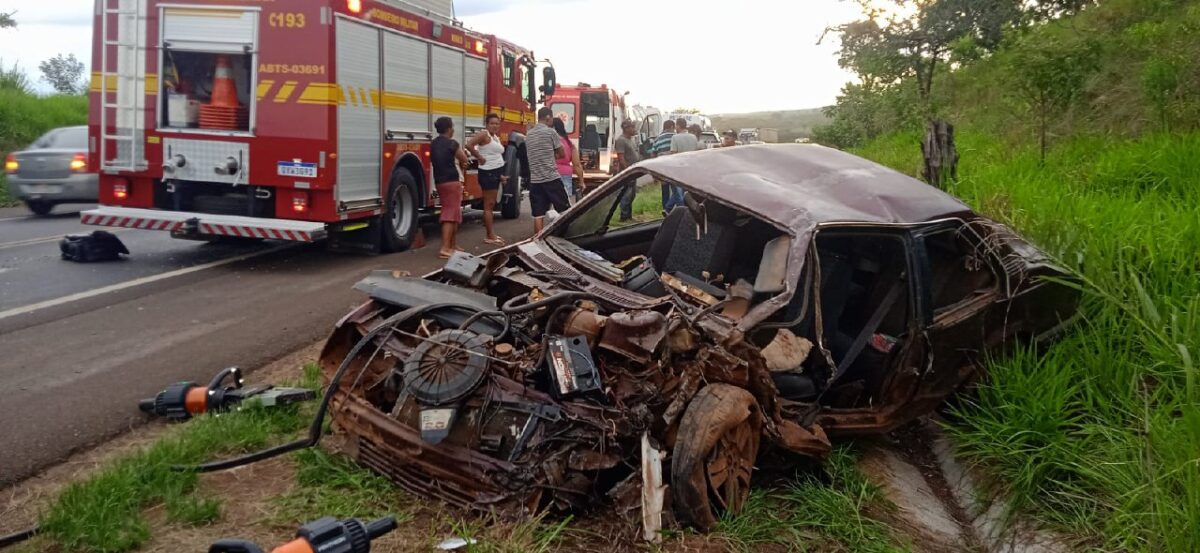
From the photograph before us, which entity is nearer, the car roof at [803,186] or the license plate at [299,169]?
the car roof at [803,186]

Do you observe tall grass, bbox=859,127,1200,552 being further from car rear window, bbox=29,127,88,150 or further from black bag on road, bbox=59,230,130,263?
car rear window, bbox=29,127,88,150

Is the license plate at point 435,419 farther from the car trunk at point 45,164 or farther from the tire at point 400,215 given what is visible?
the car trunk at point 45,164

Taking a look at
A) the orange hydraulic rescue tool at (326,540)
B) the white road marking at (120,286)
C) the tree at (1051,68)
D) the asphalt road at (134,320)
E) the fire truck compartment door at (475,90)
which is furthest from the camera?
the fire truck compartment door at (475,90)

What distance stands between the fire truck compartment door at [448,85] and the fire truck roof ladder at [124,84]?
3.46 m

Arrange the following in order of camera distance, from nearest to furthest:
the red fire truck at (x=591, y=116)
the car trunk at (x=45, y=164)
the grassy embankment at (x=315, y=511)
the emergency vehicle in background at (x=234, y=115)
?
the grassy embankment at (x=315, y=511), the emergency vehicle in background at (x=234, y=115), the car trunk at (x=45, y=164), the red fire truck at (x=591, y=116)

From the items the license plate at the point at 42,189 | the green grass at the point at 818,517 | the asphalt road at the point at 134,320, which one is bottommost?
the green grass at the point at 818,517

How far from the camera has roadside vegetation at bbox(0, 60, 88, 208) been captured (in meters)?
20.0

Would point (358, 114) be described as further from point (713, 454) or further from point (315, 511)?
point (713, 454)

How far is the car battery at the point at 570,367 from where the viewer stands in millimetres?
3529

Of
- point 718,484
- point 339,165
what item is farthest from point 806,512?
point 339,165

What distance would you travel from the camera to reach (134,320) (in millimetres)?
6938

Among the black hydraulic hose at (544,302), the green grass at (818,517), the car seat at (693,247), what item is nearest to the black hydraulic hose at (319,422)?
the black hydraulic hose at (544,302)

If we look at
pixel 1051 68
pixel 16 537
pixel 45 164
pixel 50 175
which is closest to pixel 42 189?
pixel 50 175

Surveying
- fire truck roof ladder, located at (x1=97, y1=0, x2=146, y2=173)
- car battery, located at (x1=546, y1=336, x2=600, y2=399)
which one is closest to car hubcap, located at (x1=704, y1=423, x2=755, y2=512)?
car battery, located at (x1=546, y1=336, x2=600, y2=399)
